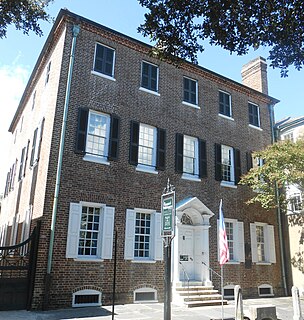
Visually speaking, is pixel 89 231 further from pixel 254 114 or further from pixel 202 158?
pixel 254 114

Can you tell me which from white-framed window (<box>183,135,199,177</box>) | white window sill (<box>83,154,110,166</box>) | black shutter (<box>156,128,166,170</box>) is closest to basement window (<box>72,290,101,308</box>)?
white window sill (<box>83,154,110,166</box>)

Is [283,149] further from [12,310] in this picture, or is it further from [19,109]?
[19,109]

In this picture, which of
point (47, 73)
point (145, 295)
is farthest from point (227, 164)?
point (47, 73)

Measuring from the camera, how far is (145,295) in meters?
12.0

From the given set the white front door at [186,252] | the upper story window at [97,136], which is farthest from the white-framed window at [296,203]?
the upper story window at [97,136]

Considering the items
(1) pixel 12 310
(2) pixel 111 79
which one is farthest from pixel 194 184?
(1) pixel 12 310

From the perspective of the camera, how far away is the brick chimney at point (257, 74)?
19.3m

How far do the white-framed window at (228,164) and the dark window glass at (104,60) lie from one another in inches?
259

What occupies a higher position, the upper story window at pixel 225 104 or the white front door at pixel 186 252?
the upper story window at pixel 225 104

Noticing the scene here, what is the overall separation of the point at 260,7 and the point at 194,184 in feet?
29.6

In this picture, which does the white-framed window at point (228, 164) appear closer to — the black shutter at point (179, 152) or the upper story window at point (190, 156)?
the upper story window at point (190, 156)

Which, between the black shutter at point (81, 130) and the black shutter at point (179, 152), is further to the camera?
the black shutter at point (179, 152)

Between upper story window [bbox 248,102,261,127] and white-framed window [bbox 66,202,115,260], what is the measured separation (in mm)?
9846

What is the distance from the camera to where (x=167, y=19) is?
6.65 meters
